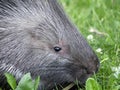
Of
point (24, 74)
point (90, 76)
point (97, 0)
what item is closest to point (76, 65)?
point (90, 76)

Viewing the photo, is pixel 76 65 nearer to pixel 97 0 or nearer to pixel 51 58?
pixel 51 58

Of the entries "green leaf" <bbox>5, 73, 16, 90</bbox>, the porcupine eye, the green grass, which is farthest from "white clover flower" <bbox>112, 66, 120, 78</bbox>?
"green leaf" <bbox>5, 73, 16, 90</bbox>

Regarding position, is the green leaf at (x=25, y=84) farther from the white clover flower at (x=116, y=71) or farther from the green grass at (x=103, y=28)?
the white clover flower at (x=116, y=71)

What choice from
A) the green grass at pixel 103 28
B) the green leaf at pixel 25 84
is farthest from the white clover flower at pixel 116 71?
the green leaf at pixel 25 84

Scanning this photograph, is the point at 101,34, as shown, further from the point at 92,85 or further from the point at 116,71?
the point at 92,85

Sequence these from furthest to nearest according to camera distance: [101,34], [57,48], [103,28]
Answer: [103,28]
[101,34]
[57,48]

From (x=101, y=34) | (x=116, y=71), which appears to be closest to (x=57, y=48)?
(x=116, y=71)

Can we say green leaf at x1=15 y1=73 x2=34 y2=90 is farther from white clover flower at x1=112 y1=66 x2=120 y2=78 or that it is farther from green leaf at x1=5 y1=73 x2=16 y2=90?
white clover flower at x1=112 y1=66 x2=120 y2=78
